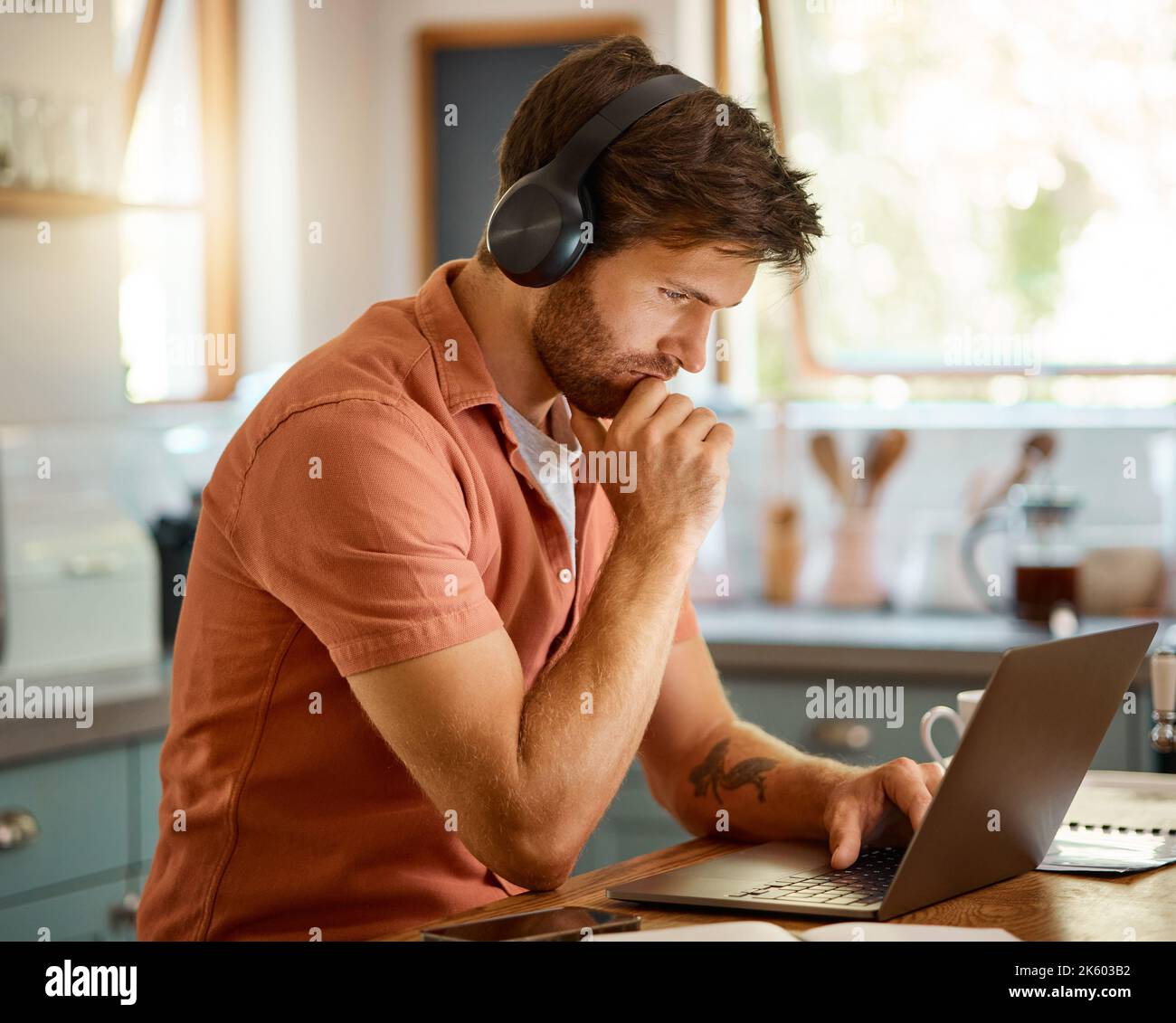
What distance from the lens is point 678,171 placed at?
1.32 m

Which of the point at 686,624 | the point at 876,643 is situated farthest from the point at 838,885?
the point at 876,643

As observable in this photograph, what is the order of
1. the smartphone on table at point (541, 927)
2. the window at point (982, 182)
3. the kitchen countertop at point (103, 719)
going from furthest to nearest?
the window at point (982, 182), the kitchen countertop at point (103, 719), the smartphone on table at point (541, 927)

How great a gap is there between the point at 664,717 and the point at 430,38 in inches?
93.6

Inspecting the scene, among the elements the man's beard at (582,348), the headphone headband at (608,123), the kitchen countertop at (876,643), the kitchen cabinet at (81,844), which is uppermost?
the headphone headband at (608,123)

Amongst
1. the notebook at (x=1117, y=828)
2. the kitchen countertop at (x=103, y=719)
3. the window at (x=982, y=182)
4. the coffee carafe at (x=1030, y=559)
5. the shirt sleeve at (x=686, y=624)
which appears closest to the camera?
the notebook at (x=1117, y=828)

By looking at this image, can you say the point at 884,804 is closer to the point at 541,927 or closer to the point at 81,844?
the point at 541,927

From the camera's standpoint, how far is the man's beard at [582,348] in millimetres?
1380

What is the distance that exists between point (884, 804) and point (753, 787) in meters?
0.15

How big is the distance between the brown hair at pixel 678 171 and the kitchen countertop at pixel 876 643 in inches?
49.0

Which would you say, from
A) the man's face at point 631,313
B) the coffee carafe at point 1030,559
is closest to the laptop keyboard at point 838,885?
the man's face at point 631,313

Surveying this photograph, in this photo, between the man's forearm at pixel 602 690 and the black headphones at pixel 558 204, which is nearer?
the man's forearm at pixel 602 690

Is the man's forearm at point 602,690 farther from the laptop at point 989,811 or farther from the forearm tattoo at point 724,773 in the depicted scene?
the forearm tattoo at point 724,773

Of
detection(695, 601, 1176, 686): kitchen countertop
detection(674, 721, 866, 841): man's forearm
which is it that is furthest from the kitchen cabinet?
detection(695, 601, 1176, 686): kitchen countertop

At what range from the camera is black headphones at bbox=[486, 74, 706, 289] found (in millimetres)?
1315
